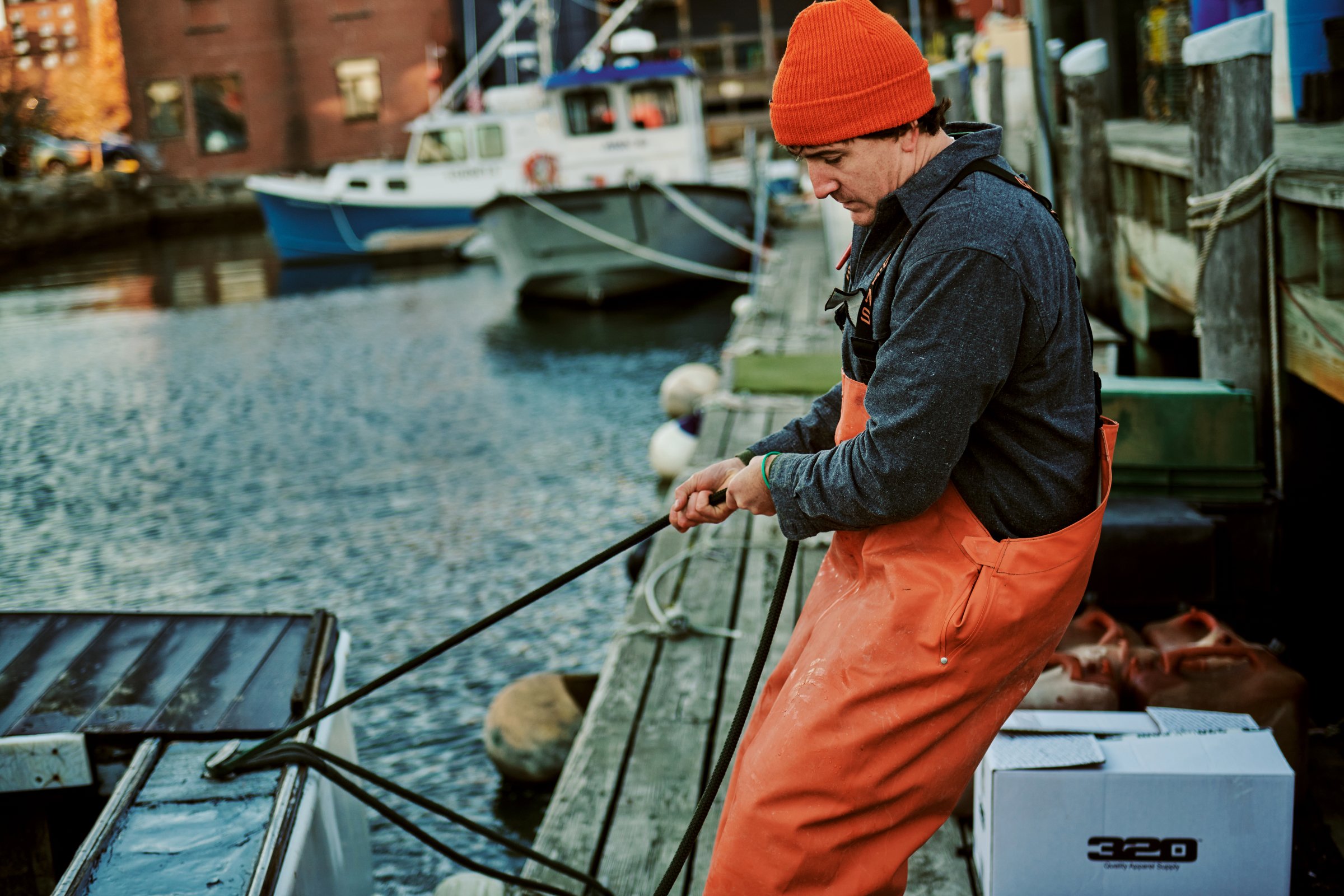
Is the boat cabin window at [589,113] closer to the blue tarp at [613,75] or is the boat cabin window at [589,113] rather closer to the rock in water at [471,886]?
the blue tarp at [613,75]

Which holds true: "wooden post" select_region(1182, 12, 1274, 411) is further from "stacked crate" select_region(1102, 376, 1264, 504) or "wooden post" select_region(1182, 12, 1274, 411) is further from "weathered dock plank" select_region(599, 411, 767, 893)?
"weathered dock plank" select_region(599, 411, 767, 893)

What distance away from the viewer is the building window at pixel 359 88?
31172 millimetres

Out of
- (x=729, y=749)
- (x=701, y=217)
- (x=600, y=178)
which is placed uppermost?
(x=600, y=178)

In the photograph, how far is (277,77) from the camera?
3141 centimetres

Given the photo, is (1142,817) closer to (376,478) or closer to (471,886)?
(471,886)

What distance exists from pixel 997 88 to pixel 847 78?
668cm

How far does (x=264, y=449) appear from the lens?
1008cm

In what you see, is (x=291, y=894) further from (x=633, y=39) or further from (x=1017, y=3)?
(x=633, y=39)

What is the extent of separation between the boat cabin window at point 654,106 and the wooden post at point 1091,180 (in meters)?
11.6

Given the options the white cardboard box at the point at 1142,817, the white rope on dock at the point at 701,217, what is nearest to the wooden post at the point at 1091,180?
the white cardboard box at the point at 1142,817

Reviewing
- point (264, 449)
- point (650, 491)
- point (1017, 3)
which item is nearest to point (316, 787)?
point (650, 491)

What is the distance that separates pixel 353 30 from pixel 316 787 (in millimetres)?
31216

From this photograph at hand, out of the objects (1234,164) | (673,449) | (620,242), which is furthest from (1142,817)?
(620,242)

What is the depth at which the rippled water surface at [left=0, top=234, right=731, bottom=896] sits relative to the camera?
577cm
